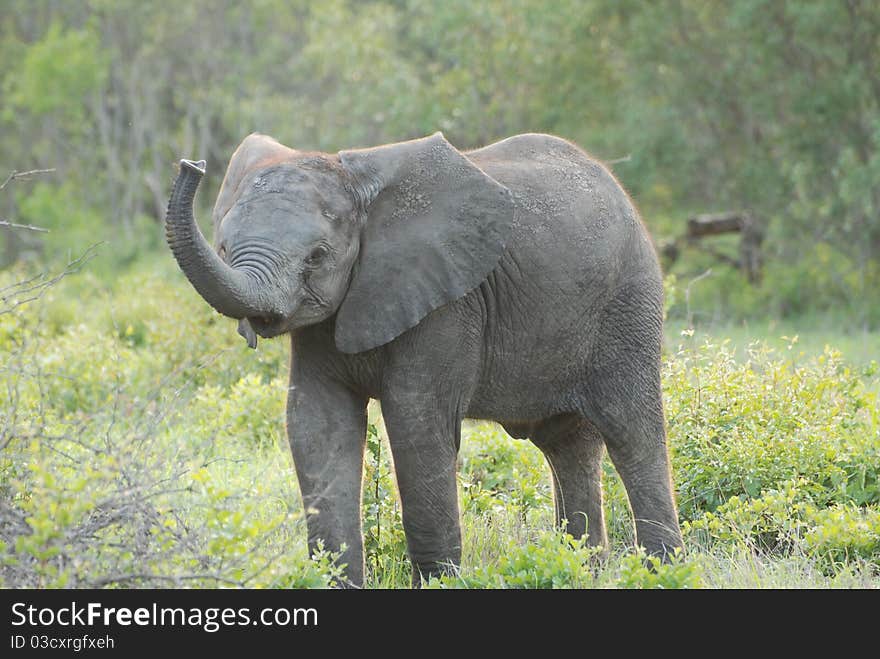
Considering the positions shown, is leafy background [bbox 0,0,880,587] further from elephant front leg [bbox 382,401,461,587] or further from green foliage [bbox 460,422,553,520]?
elephant front leg [bbox 382,401,461,587]

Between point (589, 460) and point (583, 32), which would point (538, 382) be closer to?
point (589, 460)

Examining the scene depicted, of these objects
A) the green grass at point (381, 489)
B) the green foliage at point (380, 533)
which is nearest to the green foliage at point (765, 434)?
the green grass at point (381, 489)

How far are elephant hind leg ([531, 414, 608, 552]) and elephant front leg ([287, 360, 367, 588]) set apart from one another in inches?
48.2

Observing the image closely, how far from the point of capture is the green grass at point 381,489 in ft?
15.1

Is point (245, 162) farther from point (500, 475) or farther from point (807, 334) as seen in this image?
point (807, 334)

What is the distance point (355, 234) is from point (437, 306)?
449 mm

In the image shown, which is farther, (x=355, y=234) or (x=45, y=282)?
(x=355, y=234)

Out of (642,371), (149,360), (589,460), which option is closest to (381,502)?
(589,460)

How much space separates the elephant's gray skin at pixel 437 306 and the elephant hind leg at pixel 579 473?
292 mm

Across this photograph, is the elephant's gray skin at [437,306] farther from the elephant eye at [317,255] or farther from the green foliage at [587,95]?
the green foliage at [587,95]

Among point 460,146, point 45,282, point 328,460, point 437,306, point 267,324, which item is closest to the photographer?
point 45,282

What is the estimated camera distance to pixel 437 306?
5594 mm

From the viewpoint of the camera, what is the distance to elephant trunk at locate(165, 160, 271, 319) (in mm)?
4691

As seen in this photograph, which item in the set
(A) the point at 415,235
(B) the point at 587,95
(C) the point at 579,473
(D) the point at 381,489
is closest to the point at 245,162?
(A) the point at 415,235
